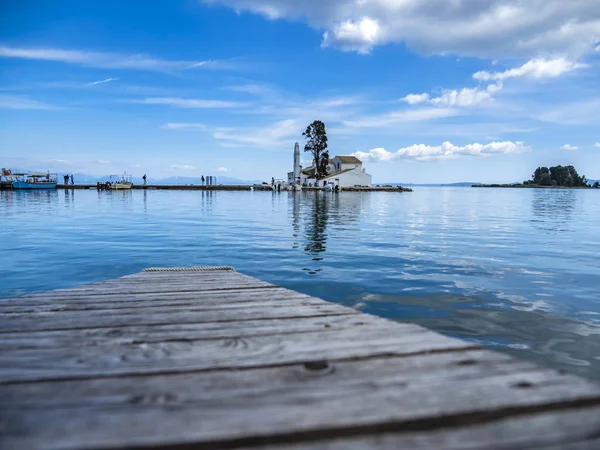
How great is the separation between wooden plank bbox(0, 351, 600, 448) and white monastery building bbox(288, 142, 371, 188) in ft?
263

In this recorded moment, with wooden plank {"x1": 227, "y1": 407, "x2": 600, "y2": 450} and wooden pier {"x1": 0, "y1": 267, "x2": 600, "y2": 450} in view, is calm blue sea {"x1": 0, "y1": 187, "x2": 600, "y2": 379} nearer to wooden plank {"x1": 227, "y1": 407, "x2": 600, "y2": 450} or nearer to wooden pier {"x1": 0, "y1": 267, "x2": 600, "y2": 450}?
wooden pier {"x1": 0, "y1": 267, "x2": 600, "y2": 450}

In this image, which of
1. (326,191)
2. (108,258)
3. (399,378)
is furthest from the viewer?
(326,191)

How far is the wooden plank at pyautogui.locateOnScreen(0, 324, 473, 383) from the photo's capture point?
6.33 feet

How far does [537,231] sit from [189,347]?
67.7 ft

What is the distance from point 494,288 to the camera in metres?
8.17

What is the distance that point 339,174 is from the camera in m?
84.7

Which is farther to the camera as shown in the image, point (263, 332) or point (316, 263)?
point (316, 263)

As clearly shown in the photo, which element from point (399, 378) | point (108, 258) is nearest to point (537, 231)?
point (108, 258)

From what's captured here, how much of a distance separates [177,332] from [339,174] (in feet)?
274

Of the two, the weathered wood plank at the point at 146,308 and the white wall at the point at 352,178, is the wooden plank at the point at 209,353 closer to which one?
the weathered wood plank at the point at 146,308

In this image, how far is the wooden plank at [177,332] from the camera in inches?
94.2

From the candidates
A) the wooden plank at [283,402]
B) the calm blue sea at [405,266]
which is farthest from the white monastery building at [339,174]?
the wooden plank at [283,402]

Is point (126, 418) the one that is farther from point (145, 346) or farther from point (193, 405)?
point (145, 346)

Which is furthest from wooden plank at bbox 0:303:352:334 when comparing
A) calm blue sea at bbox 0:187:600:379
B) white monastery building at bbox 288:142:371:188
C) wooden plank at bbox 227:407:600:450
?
white monastery building at bbox 288:142:371:188
